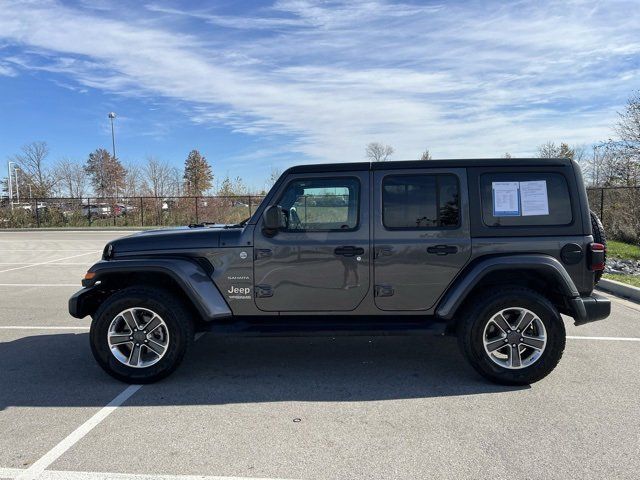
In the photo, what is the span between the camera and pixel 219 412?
3705 mm

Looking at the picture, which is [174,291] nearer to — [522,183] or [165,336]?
[165,336]

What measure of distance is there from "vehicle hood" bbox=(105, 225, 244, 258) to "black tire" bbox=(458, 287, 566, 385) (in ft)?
7.31

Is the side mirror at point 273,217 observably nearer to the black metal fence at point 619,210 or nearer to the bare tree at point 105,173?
the black metal fence at point 619,210

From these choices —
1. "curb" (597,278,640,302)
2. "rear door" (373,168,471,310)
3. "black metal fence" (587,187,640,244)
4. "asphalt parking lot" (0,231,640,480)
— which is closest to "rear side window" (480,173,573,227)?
"rear door" (373,168,471,310)

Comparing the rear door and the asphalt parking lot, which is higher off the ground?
the rear door

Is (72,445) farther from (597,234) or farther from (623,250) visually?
(623,250)

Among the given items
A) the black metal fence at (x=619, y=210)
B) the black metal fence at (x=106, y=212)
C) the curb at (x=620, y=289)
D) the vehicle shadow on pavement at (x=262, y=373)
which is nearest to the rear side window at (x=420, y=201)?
the vehicle shadow on pavement at (x=262, y=373)

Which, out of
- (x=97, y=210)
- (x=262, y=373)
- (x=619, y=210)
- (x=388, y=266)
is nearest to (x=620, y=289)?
(x=388, y=266)

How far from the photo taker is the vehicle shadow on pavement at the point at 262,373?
4012 mm

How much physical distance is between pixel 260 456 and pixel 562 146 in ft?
102

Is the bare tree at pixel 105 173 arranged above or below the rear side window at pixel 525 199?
above

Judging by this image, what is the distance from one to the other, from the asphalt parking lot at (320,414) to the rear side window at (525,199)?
146 cm

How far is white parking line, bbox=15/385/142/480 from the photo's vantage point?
9.50 feet

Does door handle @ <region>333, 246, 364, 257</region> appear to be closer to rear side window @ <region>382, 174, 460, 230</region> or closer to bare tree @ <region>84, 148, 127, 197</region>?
rear side window @ <region>382, 174, 460, 230</region>
